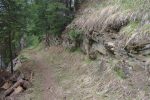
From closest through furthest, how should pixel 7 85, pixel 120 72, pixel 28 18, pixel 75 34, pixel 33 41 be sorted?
pixel 120 72 → pixel 7 85 → pixel 75 34 → pixel 28 18 → pixel 33 41

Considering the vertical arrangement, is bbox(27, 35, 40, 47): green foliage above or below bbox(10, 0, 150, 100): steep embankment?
below

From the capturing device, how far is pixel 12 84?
15242 millimetres

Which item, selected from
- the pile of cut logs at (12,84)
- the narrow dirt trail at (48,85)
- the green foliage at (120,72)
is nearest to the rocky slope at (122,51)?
the green foliage at (120,72)

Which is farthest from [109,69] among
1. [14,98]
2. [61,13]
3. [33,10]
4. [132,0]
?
[33,10]

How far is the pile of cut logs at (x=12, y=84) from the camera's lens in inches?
542

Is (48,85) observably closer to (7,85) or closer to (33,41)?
(7,85)

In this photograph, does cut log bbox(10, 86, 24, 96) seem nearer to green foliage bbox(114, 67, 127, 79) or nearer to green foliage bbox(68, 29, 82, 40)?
green foliage bbox(68, 29, 82, 40)

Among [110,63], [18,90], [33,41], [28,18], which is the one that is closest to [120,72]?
[110,63]

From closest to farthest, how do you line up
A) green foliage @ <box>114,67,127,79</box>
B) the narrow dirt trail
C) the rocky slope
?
the rocky slope, green foliage @ <box>114,67,127,79</box>, the narrow dirt trail

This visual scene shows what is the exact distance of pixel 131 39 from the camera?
9930 millimetres

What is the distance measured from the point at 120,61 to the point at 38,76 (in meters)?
7.15

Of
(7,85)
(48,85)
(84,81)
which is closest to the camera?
(84,81)

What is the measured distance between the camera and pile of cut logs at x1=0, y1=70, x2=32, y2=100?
1377 centimetres

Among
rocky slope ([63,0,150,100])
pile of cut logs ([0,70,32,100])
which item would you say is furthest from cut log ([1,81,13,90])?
rocky slope ([63,0,150,100])
